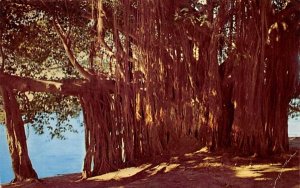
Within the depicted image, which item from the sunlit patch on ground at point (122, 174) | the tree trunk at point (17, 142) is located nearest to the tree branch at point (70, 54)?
the tree trunk at point (17, 142)

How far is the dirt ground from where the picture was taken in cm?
404

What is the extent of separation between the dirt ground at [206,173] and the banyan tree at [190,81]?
177 mm

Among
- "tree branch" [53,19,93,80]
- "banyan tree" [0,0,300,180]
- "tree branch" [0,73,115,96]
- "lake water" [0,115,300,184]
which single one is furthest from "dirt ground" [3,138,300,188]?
"lake water" [0,115,300,184]

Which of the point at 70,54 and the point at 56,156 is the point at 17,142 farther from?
the point at 56,156

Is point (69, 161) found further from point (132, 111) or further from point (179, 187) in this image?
point (179, 187)

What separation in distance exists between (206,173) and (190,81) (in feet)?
3.29

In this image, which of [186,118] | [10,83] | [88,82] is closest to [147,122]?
[186,118]

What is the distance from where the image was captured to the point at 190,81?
189 inches

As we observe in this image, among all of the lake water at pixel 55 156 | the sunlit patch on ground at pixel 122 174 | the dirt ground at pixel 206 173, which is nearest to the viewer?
the dirt ground at pixel 206 173

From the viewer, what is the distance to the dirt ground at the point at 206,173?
4.04 metres

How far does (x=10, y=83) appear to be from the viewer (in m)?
5.60

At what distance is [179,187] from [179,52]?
1.35 m

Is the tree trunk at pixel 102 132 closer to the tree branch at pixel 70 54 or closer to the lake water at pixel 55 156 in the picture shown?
the tree branch at pixel 70 54

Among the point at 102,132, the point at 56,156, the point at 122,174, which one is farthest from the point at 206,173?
the point at 56,156
